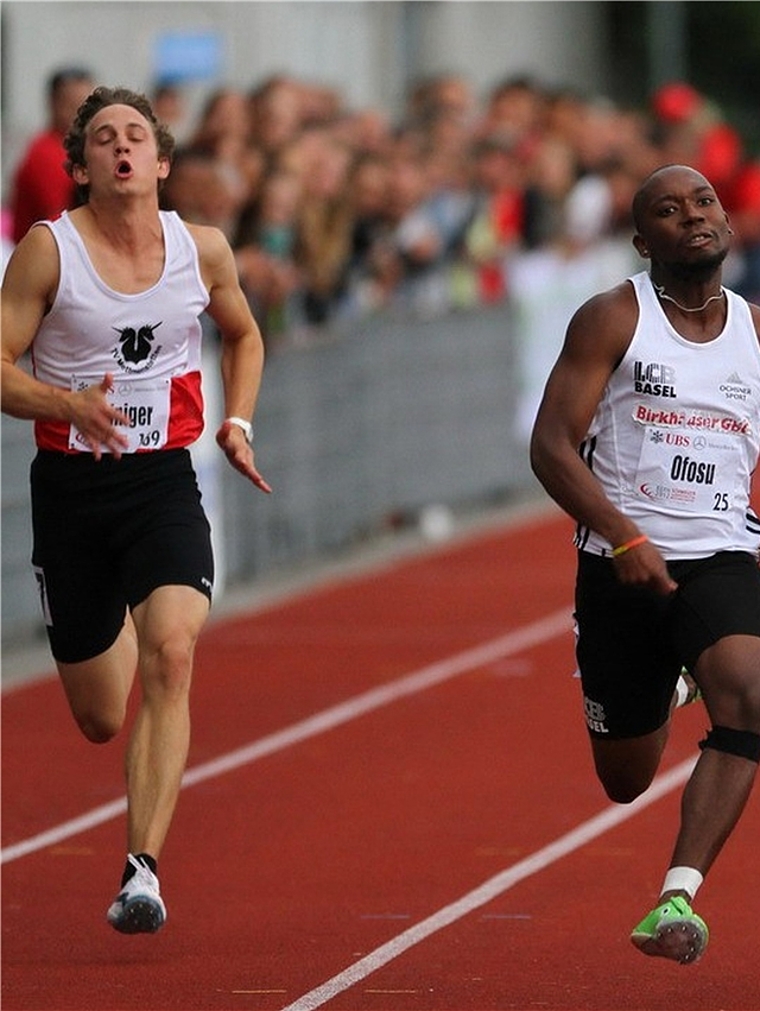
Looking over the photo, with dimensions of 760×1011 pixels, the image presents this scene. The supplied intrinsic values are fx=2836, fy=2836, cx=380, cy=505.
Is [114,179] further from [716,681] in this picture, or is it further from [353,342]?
[353,342]

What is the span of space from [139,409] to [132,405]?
3 centimetres

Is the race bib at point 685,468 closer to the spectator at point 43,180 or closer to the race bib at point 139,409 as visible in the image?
the race bib at point 139,409

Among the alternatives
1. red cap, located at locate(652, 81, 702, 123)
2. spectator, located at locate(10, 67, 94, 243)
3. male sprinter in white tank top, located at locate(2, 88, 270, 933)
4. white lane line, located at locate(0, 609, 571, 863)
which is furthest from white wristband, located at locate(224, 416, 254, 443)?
red cap, located at locate(652, 81, 702, 123)

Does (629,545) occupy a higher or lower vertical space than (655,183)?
lower

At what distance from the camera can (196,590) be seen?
8352 mm

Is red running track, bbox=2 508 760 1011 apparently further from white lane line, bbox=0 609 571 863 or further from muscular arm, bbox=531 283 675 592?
muscular arm, bbox=531 283 675 592

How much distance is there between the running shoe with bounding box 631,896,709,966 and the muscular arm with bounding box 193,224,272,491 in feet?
6.49

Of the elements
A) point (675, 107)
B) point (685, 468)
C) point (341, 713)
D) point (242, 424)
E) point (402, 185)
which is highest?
point (685, 468)

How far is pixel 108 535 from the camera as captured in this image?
8555 millimetres

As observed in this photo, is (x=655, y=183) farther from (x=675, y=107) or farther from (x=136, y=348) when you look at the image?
(x=675, y=107)

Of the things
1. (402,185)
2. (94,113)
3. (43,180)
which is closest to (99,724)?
(94,113)

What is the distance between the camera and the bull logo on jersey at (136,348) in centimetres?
840

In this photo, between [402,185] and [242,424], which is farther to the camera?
[402,185]

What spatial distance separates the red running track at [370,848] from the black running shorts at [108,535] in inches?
38.9
